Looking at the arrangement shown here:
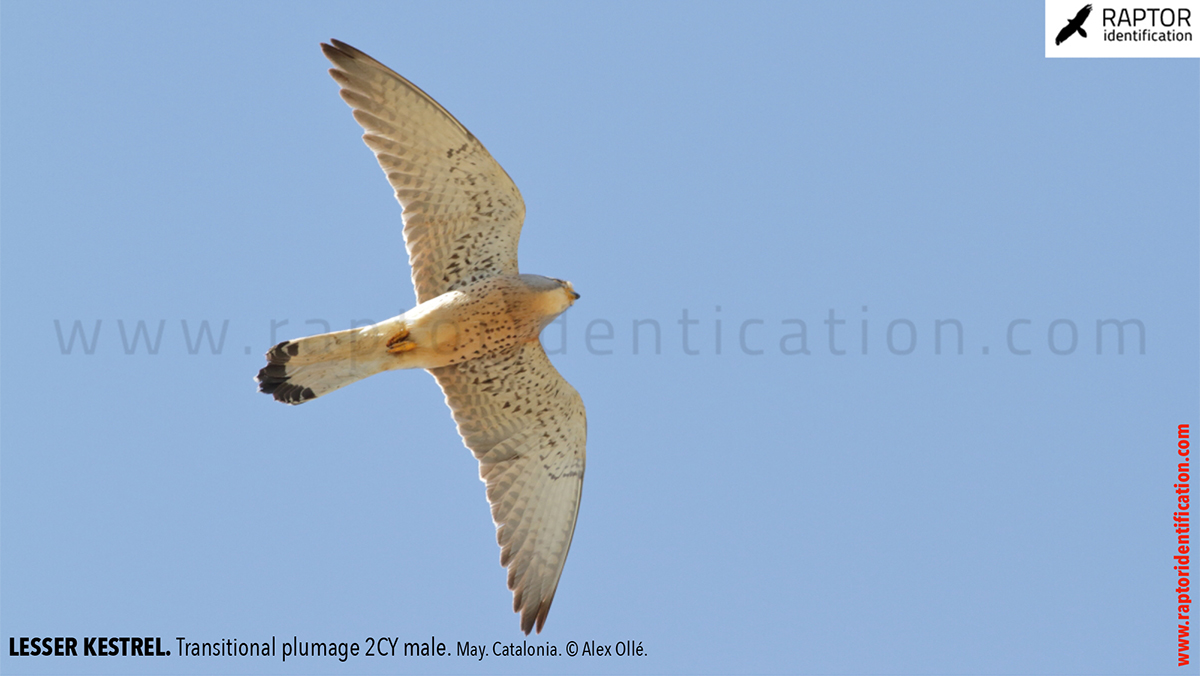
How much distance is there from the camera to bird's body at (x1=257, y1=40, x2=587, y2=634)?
329 inches

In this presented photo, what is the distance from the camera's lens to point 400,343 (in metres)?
8.34

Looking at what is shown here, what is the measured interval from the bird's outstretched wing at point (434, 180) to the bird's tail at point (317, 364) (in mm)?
688

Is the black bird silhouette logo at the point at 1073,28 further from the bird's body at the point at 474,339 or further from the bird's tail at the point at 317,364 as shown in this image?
the bird's tail at the point at 317,364

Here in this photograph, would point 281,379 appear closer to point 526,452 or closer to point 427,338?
point 427,338

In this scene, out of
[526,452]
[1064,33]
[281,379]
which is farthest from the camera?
[1064,33]

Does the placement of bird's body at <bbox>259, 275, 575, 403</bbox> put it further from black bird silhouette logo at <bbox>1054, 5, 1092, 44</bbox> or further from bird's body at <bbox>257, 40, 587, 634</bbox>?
black bird silhouette logo at <bbox>1054, 5, 1092, 44</bbox>

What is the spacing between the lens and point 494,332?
8.51 m

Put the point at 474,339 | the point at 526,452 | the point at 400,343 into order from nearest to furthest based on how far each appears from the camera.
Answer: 1. the point at 400,343
2. the point at 474,339
3. the point at 526,452

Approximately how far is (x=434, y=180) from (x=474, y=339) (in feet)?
4.11

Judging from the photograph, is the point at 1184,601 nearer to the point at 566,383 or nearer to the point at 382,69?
the point at 566,383

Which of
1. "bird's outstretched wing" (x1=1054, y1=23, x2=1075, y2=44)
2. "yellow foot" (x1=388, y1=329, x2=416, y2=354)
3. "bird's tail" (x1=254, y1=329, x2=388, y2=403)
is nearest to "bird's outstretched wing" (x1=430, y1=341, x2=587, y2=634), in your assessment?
"yellow foot" (x1=388, y1=329, x2=416, y2=354)

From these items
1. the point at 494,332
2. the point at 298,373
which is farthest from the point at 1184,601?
the point at 298,373

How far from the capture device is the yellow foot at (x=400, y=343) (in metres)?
8.30

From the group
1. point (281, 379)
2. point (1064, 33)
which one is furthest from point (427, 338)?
point (1064, 33)
